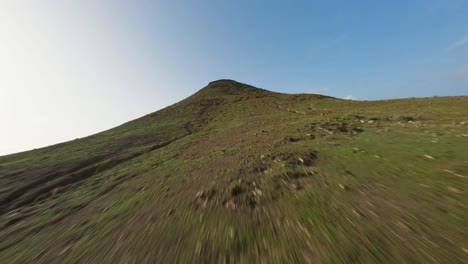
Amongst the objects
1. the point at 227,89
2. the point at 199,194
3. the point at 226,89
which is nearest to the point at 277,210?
the point at 199,194

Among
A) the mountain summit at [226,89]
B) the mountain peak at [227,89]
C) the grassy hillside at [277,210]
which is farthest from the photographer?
the mountain peak at [227,89]

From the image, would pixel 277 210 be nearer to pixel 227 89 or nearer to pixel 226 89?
pixel 226 89

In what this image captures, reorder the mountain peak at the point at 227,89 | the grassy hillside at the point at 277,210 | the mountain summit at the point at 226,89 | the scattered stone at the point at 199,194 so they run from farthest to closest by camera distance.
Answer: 1. the mountain peak at the point at 227,89
2. the mountain summit at the point at 226,89
3. the scattered stone at the point at 199,194
4. the grassy hillside at the point at 277,210

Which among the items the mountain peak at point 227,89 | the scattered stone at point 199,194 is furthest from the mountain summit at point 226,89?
the scattered stone at point 199,194

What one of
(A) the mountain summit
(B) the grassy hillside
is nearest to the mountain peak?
(A) the mountain summit

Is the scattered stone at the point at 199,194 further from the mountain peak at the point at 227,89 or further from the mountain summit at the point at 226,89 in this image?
the mountain summit at the point at 226,89

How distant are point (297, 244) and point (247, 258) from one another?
1154 millimetres

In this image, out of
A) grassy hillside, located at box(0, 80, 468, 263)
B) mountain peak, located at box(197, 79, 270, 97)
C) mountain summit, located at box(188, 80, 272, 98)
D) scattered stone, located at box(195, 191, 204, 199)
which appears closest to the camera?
grassy hillside, located at box(0, 80, 468, 263)

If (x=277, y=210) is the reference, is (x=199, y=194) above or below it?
below

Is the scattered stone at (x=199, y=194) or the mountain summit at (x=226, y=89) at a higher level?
the mountain summit at (x=226, y=89)

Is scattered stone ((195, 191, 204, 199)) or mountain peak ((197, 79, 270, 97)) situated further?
mountain peak ((197, 79, 270, 97))

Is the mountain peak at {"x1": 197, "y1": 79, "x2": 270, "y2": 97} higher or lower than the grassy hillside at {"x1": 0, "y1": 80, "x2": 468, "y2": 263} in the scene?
higher

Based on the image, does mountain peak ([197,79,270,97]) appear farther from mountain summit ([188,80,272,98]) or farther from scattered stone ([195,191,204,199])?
scattered stone ([195,191,204,199])

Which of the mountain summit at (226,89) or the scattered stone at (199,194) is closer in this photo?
the scattered stone at (199,194)
